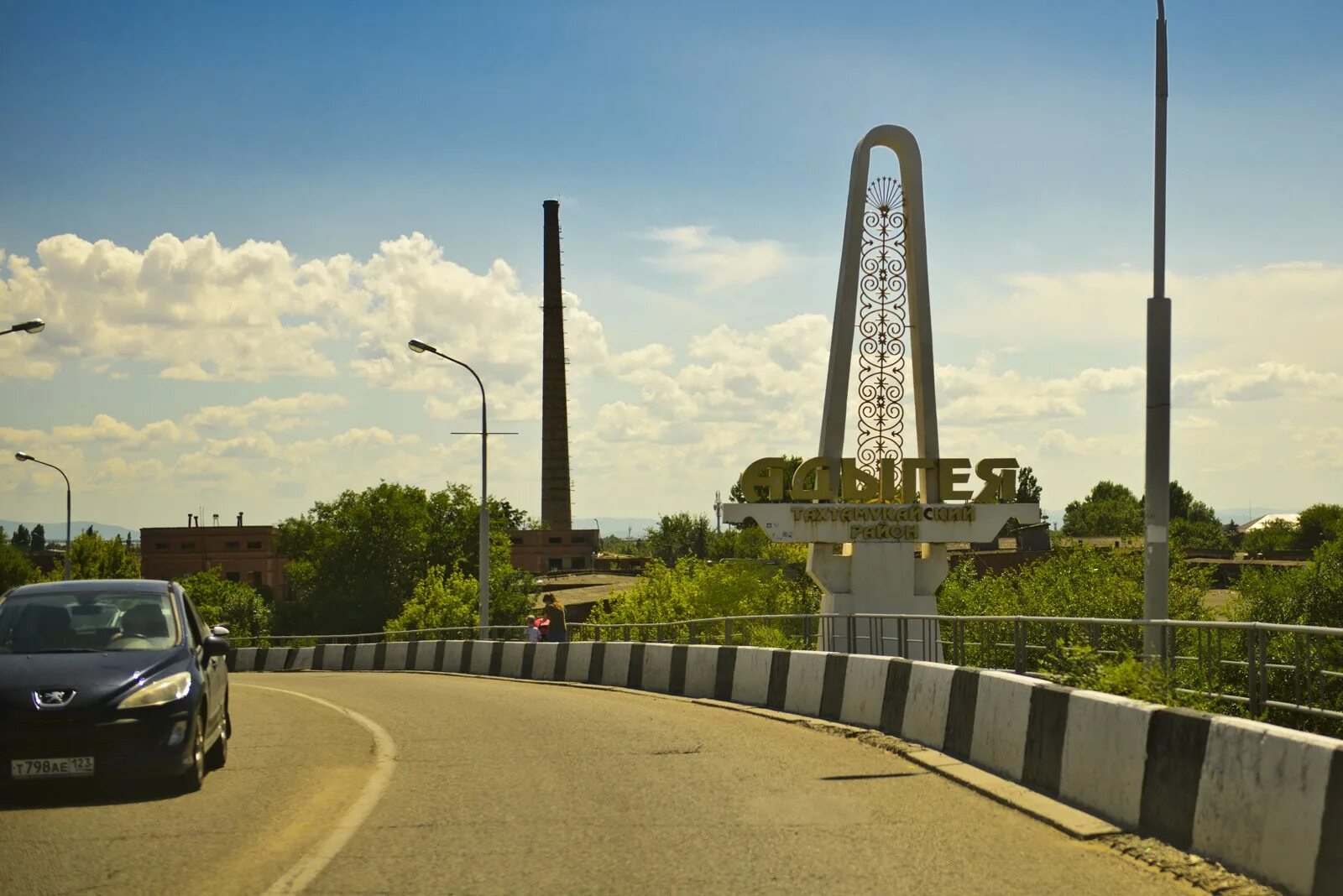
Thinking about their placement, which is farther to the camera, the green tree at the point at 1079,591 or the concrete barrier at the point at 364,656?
the green tree at the point at 1079,591

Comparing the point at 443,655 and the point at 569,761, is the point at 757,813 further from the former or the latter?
the point at 443,655

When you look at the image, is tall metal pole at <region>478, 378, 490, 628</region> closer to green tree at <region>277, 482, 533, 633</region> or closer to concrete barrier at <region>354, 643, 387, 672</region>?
concrete barrier at <region>354, 643, 387, 672</region>

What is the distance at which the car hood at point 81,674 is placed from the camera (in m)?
9.49

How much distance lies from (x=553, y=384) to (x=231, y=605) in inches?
1261

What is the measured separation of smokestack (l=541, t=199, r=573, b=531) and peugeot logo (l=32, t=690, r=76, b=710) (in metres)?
90.2

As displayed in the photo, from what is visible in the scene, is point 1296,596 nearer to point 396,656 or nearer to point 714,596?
point 396,656

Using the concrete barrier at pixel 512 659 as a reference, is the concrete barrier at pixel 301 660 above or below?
below

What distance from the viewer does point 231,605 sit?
11300 centimetres

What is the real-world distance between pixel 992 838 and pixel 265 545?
130 meters

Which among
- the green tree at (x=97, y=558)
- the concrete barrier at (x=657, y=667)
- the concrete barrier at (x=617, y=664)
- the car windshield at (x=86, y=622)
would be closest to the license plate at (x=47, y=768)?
the car windshield at (x=86, y=622)

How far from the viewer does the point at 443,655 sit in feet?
113

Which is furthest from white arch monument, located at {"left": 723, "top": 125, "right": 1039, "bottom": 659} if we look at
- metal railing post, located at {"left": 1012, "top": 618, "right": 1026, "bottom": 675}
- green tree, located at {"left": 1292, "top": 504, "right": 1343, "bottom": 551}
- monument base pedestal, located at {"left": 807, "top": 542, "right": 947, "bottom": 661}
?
green tree, located at {"left": 1292, "top": 504, "right": 1343, "bottom": 551}

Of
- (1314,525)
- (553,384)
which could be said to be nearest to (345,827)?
(553,384)

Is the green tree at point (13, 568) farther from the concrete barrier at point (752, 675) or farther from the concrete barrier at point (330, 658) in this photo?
the concrete barrier at point (752, 675)
